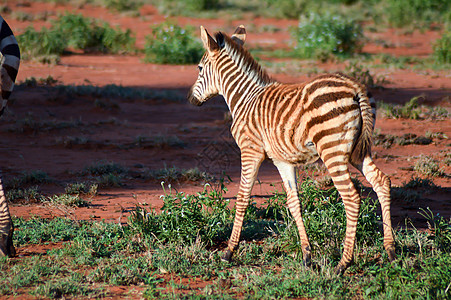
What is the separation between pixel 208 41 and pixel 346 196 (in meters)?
2.56

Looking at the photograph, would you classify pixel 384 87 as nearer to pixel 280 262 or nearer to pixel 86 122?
pixel 86 122

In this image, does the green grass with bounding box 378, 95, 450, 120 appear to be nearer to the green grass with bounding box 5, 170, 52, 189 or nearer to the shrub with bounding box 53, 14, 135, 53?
the green grass with bounding box 5, 170, 52, 189

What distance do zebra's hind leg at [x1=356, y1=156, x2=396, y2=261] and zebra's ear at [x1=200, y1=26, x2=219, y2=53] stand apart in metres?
2.32

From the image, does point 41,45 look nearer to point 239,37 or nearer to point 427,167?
point 239,37

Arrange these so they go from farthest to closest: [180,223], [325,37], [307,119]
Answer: [325,37] → [180,223] → [307,119]

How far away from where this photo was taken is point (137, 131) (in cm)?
1243

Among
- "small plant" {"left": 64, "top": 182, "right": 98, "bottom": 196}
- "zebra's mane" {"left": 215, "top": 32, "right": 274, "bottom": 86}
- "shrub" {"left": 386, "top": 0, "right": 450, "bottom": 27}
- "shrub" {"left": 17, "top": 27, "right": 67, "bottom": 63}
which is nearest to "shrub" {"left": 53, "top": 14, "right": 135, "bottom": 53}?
"shrub" {"left": 17, "top": 27, "right": 67, "bottom": 63}

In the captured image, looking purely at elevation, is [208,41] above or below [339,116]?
above

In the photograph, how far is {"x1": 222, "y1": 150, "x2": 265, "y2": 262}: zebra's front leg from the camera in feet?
18.5

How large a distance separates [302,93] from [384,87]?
11529 millimetres

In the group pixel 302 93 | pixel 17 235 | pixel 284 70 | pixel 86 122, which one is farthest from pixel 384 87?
pixel 17 235

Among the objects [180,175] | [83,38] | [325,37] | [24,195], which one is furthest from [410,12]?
[24,195]

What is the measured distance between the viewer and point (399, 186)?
8.68m

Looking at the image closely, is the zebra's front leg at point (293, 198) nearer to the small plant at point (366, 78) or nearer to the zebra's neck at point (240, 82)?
the zebra's neck at point (240, 82)
